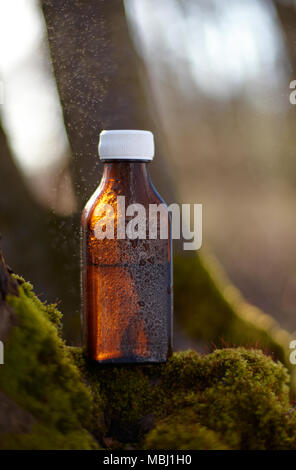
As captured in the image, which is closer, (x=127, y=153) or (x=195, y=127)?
(x=127, y=153)

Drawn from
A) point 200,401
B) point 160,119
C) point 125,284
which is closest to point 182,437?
point 200,401

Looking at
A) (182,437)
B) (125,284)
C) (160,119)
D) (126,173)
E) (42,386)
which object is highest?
(160,119)

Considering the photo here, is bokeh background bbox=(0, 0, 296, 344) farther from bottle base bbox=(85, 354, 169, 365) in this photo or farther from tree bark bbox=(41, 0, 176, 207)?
bottle base bbox=(85, 354, 169, 365)

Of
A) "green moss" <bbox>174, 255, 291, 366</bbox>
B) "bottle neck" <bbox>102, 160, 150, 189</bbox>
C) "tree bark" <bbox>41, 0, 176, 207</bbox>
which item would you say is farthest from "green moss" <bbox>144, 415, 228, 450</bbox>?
"green moss" <bbox>174, 255, 291, 366</bbox>

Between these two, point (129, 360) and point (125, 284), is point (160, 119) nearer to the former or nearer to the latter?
point (125, 284)

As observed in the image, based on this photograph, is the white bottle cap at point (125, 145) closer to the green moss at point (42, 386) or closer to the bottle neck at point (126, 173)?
the bottle neck at point (126, 173)
